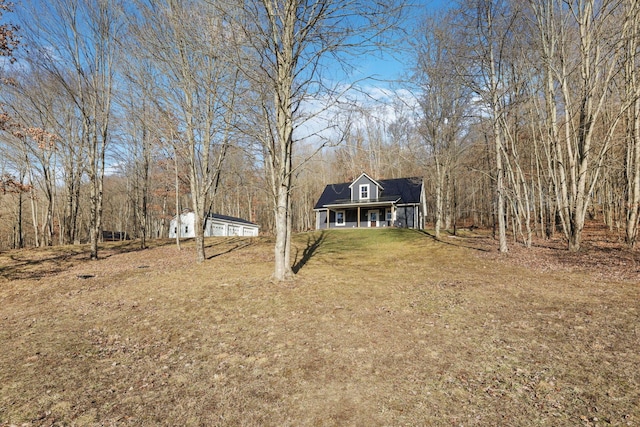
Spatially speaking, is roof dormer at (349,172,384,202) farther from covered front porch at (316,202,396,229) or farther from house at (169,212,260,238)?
house at (169,212,260,238)

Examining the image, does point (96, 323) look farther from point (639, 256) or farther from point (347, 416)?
point (639, 256)

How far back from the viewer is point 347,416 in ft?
9.39

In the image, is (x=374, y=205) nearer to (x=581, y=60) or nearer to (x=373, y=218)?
(x=373, y=218)

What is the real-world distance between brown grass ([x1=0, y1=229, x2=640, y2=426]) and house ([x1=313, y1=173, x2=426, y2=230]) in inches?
717

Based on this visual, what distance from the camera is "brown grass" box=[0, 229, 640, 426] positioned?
295cm

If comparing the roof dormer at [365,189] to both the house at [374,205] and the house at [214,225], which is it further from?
the house at [214,225]

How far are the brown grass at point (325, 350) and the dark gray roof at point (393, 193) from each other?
18.6 m

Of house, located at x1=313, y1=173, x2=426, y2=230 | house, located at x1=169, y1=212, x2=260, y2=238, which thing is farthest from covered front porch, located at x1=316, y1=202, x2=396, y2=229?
house, located at x1=169, y1=212, x2=260, y2=238

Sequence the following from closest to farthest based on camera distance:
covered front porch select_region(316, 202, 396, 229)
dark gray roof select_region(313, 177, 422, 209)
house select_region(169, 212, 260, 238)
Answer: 1. dark gray roof select_region(313, 177, 422, 209)
2. covered front porch select_region(316, 202, 396, 229)
3. house select_region(169, 212, 260, 238)

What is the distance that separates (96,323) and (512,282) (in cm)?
953

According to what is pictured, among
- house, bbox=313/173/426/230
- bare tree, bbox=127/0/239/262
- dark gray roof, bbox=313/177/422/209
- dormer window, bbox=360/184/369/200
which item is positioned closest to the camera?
bare tree, bbox=127/0/239/262

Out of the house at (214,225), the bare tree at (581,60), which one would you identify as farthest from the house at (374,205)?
the bare tree at (581,60)

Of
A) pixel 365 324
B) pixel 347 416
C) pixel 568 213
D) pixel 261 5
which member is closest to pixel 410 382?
pixel 347 416

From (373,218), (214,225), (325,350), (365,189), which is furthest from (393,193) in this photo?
(325,350)
